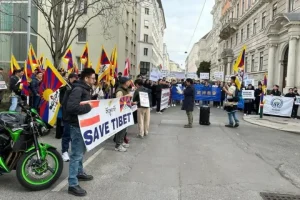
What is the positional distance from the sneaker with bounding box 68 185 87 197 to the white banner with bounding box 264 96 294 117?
14374mm

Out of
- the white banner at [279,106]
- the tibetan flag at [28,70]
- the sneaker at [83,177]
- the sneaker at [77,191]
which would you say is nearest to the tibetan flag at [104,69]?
the tibetan flag at [28,70]

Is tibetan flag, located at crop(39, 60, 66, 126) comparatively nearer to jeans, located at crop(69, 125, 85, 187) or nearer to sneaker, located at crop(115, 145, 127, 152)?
sneaker, located at crop(115, 145, 127, 152)

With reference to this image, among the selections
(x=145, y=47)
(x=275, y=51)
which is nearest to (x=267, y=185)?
(x=275, y=51)

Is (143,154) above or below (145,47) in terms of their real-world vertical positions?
below

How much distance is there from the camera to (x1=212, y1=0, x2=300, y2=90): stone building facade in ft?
81.0

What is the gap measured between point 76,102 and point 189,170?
2.68 meters

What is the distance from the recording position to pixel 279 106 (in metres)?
17.0

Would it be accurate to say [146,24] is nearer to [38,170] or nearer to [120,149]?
[120,149]

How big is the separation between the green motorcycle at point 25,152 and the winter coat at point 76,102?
1.95 ft

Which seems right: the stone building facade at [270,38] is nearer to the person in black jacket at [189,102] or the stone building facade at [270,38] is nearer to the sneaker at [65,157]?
the person in black jacket at [189,102]

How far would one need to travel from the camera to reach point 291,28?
2444 centimetres

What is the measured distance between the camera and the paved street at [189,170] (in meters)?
4.87

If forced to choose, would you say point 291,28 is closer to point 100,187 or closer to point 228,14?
point 100,187

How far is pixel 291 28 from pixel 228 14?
32002 millimetres
